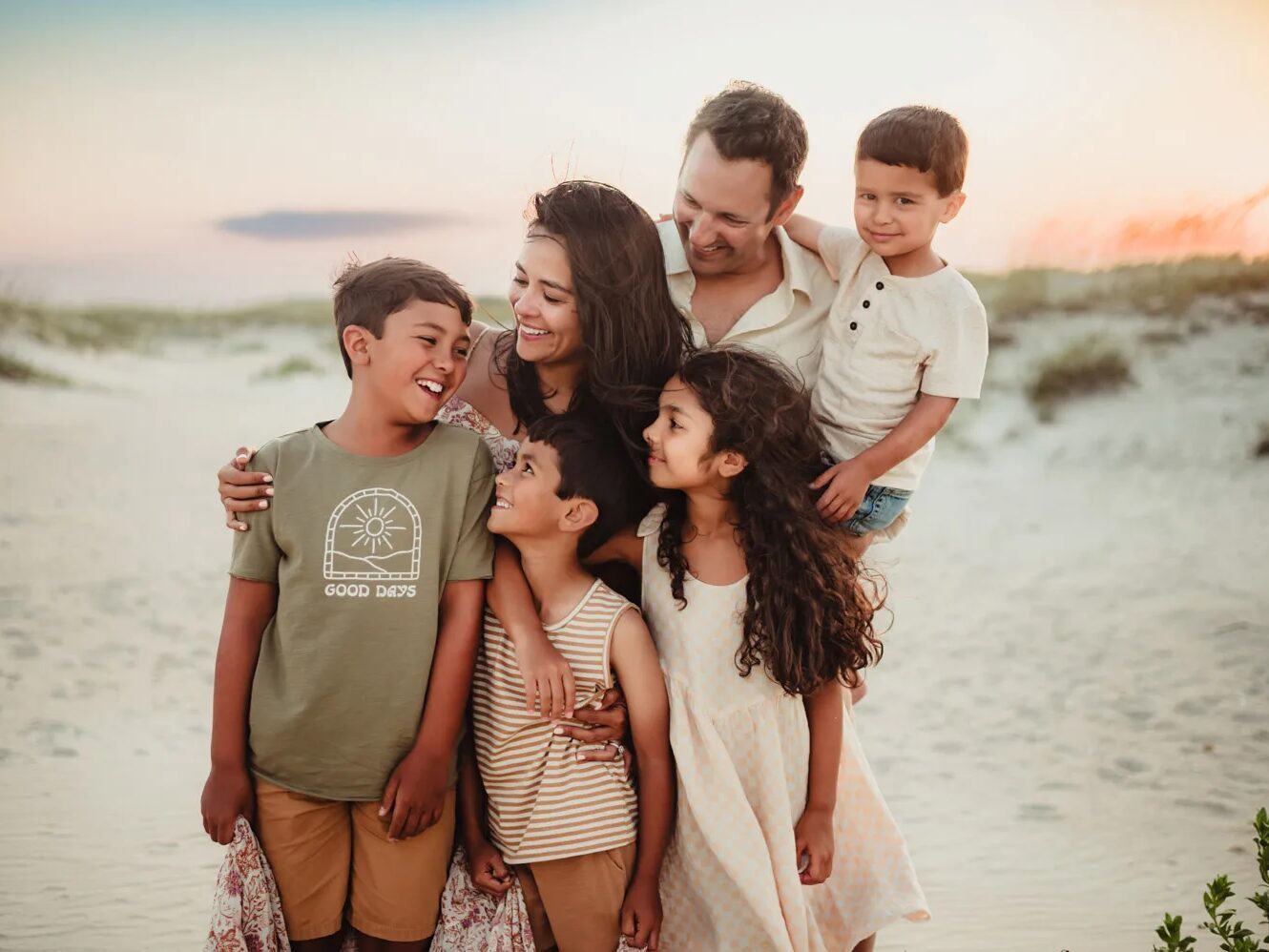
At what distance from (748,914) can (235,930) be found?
1107mm

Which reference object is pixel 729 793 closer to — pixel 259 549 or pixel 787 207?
pixel 259 549

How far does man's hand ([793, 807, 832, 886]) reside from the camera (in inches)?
116

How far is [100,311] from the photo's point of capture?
74.2 ft

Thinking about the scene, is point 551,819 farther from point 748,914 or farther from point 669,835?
point 748,914

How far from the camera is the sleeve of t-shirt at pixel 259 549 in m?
2.78

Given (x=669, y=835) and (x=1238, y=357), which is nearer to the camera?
(x=669, y=835)

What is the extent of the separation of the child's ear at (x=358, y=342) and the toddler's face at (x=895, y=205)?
1225mm

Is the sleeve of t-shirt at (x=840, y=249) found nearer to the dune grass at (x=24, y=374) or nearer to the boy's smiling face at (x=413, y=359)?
the boy's smiling face at (x=413, y=359)

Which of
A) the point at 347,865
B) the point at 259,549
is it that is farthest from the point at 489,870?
the point at 259,549

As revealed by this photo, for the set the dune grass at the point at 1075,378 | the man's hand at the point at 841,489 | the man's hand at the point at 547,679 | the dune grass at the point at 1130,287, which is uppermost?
the man's hand at the point at 841,489

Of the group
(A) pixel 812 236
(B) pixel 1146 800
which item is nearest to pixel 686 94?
(B) pixel 1146 800

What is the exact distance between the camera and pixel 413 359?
2818 mm

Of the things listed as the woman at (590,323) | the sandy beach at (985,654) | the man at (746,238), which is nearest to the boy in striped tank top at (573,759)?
the woman at (590,323)

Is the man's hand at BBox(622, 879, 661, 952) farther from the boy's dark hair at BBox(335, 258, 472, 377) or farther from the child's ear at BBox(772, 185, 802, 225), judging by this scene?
the child's ear at BBox(772, 185, 802, 225)
